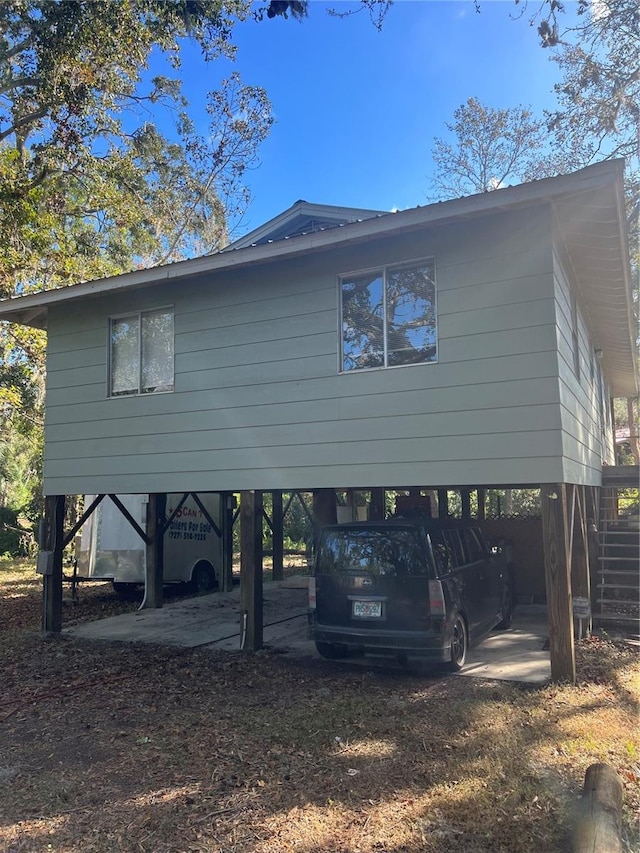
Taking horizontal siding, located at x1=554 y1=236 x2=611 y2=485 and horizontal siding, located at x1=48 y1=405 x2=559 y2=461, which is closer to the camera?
horizontal siding, located at x1=48 y1=405 x2=559 y2=461

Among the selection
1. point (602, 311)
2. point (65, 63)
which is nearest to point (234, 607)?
point (602, 311)

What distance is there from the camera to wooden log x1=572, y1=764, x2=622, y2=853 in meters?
3.23

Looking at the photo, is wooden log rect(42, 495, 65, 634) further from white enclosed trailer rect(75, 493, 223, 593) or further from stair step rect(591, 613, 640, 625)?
stair step rect(591, 613, 640, 625)

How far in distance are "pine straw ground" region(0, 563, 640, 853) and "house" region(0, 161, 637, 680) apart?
1.56 meters

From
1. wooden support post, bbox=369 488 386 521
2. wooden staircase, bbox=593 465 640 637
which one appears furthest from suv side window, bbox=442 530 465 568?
wooden support post, bbox=369 488 386 521

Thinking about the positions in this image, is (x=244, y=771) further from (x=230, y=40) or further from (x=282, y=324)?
(x=230, y=40)

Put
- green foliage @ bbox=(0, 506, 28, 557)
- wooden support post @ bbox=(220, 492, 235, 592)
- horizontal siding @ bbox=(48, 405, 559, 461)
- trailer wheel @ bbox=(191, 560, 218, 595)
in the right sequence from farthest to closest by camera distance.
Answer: green foliage @ bbox=(0, 506, 28, 557), wooden support post @ bbox=(220, 492, 235, 592), trailer wheel @ bbox=(191, 560, 218, 595), horizontal siding @ bbox=(48, 405, 559, 461)

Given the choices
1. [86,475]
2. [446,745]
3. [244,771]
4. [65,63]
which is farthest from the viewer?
[65,63]

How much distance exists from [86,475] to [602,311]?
9.15 metres

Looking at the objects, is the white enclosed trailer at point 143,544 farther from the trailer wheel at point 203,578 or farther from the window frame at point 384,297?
the window frame at point 384,297

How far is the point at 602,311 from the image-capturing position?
11.0 m

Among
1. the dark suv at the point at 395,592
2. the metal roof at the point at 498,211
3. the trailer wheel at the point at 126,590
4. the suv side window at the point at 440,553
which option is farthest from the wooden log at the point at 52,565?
the suv side window at the point at 440,553

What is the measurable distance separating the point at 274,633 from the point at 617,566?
608cm

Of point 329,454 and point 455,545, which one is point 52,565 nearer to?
point 329,454
